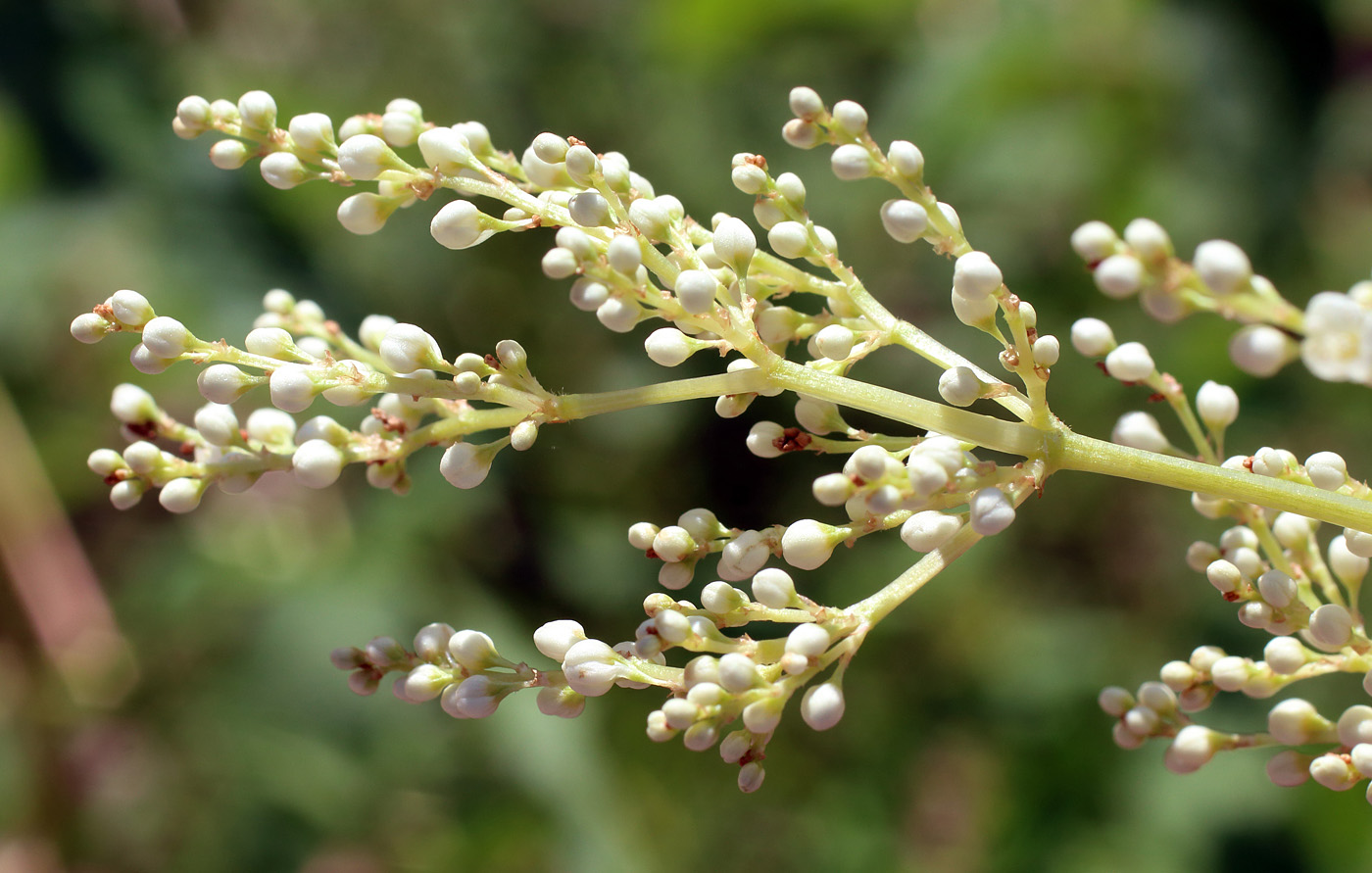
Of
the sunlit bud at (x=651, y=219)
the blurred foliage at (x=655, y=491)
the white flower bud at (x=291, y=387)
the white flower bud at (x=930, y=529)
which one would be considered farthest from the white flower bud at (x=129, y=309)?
the blurred foliage at (x=655, y=491)

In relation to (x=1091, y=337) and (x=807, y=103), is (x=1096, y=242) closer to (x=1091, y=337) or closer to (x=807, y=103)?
(x=1091, y=337)

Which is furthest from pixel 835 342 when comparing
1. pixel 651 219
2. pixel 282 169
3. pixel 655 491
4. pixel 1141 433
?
pixel 655 491

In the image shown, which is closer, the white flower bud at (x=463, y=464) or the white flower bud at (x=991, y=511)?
the white flower bud at (x=991, y=511)

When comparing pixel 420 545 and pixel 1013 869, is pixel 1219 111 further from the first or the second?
pixel 420 545

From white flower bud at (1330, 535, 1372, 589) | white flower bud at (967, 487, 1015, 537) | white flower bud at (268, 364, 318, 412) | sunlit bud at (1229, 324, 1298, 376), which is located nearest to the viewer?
sunlit bud at (1229, 324, 1298, 376)

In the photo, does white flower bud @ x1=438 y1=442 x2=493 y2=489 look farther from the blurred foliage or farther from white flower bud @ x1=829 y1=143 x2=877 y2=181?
the blurred foliage

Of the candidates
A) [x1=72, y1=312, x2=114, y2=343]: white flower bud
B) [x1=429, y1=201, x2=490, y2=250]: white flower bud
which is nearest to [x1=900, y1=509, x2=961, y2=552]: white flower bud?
[x1=429, y1=201, x2=490, y2=250]: white flower bud

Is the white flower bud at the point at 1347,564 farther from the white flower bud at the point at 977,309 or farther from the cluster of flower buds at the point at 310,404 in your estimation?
the cluster of flower buds at the point at 310,404
